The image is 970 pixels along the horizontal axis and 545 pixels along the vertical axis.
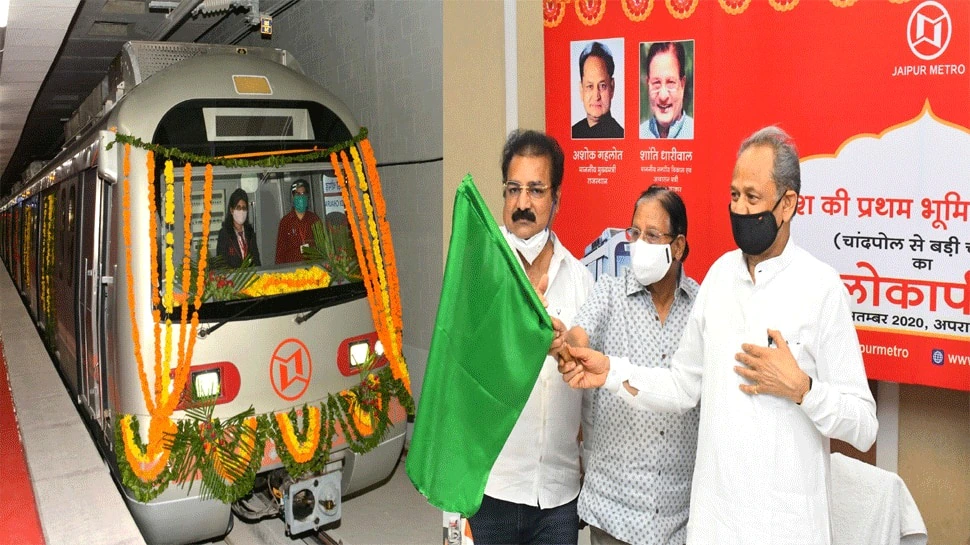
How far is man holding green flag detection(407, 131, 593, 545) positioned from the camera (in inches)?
98.8

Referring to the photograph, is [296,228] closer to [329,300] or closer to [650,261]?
[329,300]

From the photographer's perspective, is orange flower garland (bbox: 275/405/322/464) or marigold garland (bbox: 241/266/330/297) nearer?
orange flower garland (bbox: 275/405/322/464)

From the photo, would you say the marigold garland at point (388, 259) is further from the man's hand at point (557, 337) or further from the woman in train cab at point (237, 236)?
the man's hand at point (557, 337)

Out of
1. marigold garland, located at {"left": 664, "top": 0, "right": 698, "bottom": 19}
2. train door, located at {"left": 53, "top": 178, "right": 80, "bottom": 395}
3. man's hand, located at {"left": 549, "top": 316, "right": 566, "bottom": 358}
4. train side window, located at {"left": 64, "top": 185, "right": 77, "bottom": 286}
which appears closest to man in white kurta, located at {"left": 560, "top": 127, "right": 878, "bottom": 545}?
man's hand, located at {"left": 549, "top": 316, "right": 566, "bottom": 358}

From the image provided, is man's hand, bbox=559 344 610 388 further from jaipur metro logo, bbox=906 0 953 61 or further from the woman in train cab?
the woman in train cab

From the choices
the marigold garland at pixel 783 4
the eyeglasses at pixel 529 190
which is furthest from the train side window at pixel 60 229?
the marigold garland at pixel 783 4

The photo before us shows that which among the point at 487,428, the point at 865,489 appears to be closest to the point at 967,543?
the point at 865,489

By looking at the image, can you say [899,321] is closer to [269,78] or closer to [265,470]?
[265,470]

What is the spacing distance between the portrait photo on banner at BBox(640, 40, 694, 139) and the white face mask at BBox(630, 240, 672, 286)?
0.97m

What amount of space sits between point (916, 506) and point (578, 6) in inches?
90.7

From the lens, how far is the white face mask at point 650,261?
2.47 metres

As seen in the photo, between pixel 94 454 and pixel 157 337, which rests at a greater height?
pixel 157 337

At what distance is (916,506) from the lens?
9.31 ft

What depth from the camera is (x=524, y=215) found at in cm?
269
